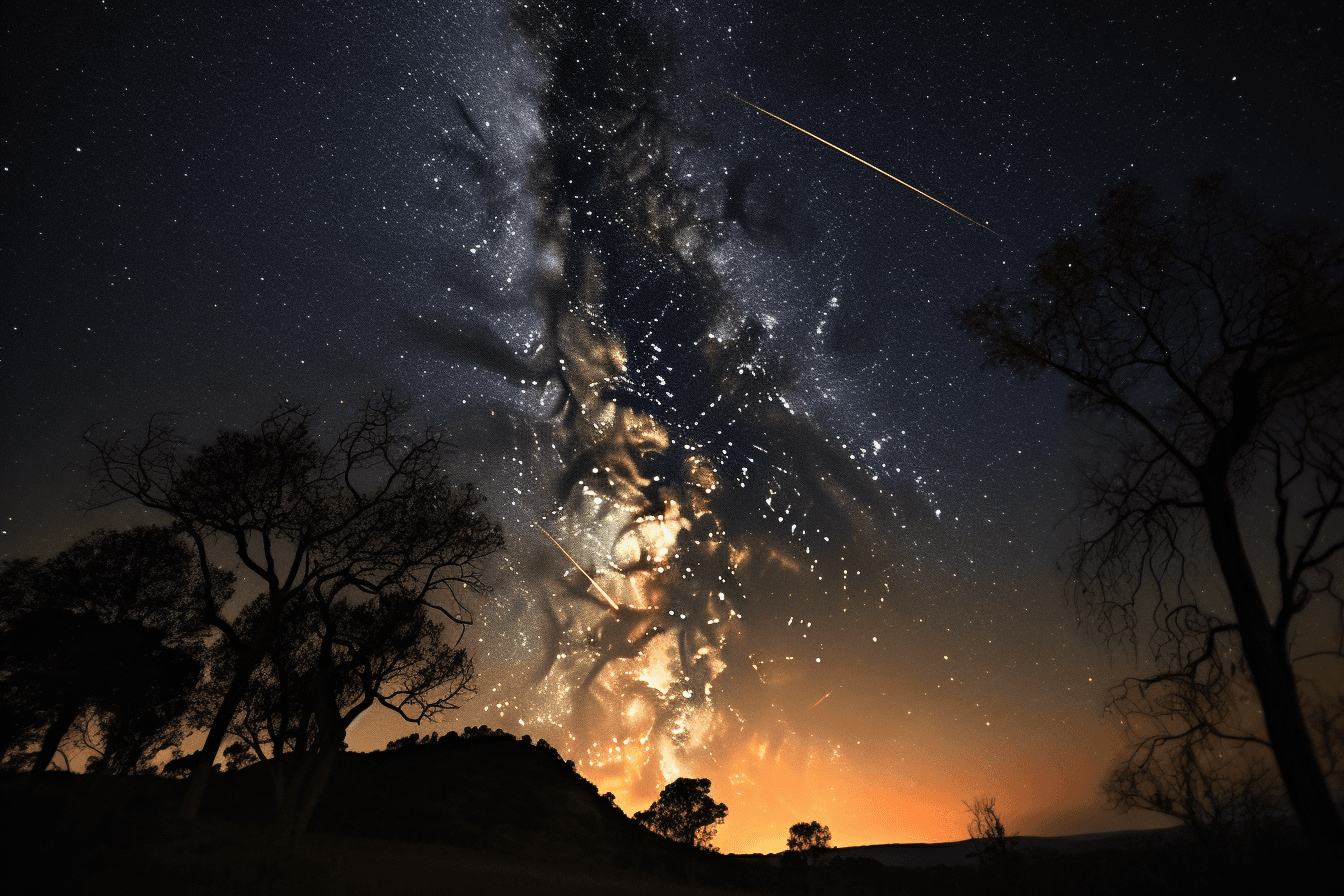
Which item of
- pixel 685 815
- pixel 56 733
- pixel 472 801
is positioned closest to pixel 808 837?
pixel 685 815

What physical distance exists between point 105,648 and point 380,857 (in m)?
10.5

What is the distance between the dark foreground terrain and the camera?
735cm

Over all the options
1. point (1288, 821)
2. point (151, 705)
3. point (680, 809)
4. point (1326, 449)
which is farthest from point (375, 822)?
point (1326, 449)

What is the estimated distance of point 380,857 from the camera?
47.1ft

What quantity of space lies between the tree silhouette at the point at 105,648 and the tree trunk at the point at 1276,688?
2117 cm

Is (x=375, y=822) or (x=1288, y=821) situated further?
(x=375, y=822)

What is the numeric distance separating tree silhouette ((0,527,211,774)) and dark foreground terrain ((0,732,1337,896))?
2.08m

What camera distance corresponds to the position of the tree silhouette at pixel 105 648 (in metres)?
15.9

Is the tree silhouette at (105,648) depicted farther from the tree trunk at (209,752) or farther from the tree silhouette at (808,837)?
the tree silhouette at (808,837)

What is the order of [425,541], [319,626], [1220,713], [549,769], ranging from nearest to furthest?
[1220,713], [425,541], [319,626], [549,769]

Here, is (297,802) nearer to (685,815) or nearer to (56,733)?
(56,733)

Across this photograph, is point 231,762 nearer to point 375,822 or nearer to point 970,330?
point 375,822

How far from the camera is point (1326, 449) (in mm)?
5625

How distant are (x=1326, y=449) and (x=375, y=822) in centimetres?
3593
